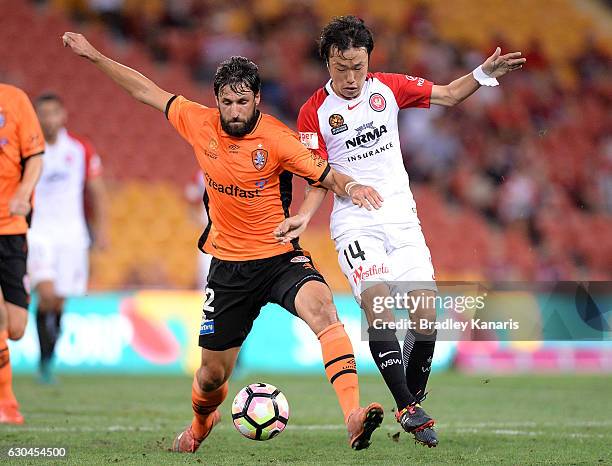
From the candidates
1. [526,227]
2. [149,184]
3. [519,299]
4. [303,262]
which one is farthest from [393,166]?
[526,227]

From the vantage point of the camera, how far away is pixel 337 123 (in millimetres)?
6301

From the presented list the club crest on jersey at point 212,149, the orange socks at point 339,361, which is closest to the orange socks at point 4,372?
the club crest on jersey at point 212,149

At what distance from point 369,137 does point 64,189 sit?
526cm

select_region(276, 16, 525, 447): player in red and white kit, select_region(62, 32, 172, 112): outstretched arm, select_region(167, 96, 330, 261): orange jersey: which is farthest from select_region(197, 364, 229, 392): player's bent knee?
select_region(62, 32, 172, 112): outstretched arm

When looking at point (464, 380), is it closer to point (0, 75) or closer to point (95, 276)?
point (95, 276)

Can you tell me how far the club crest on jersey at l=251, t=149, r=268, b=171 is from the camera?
587 centimetres

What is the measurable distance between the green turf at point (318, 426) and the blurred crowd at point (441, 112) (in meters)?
5.85

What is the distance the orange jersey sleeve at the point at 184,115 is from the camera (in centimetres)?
604

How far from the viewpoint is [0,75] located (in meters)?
15.5

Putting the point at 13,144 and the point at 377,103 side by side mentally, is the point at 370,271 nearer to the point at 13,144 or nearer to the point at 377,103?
the point at 377,103

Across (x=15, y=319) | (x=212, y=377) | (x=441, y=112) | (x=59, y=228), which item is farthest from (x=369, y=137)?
(x=441, y=112)

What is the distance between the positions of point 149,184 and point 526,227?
5998mm

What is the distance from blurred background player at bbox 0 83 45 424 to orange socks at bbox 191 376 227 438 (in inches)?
69.3
